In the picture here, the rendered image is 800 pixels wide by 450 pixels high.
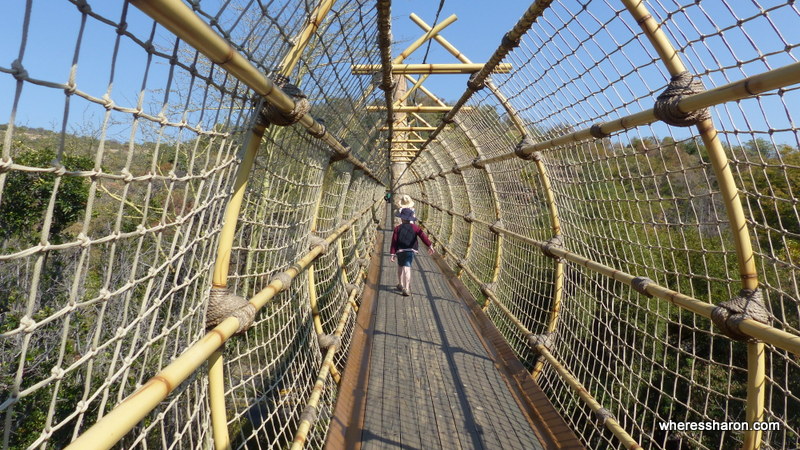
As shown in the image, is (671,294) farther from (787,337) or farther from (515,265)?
(515,265)

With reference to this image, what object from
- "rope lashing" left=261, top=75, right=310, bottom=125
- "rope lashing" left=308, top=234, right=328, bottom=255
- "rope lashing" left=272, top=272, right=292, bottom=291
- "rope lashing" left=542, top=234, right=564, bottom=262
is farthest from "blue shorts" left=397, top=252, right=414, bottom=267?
"rope lashing" left=261, top=75, right=310, bottom=125

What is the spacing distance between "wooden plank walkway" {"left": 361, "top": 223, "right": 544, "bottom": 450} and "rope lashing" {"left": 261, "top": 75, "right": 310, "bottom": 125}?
1.69m

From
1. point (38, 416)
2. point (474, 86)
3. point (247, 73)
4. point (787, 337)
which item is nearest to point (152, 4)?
point (247, 73)

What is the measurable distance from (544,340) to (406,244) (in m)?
1.89

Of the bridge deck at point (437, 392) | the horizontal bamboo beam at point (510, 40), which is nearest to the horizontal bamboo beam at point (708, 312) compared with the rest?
the bridge deck at point (437, 392)

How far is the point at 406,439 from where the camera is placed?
229cm

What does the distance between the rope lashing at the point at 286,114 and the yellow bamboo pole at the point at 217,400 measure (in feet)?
2.06

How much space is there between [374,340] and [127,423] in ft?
9.38

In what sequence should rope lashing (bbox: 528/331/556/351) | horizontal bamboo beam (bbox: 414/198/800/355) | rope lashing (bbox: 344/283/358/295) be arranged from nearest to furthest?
horizontal bamboo beam (bbox: 414/198/800/355)
rope lashing (bbox: 528/331/556/351)
rope lashing (bbox: 344/283/358/295)

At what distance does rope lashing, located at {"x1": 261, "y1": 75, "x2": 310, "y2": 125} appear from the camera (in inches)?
47.1

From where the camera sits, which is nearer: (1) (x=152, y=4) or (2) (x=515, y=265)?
(1) (x=152, y=4)

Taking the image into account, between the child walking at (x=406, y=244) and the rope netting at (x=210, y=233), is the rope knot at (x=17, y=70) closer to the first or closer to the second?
the rope netting at (x=210, y=233)

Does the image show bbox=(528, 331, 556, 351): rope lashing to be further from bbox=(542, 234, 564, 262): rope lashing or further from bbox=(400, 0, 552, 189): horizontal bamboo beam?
bbox=(400, 0, 552, 189): horizontal bamboo beam

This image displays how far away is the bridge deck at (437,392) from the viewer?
7.61ft
